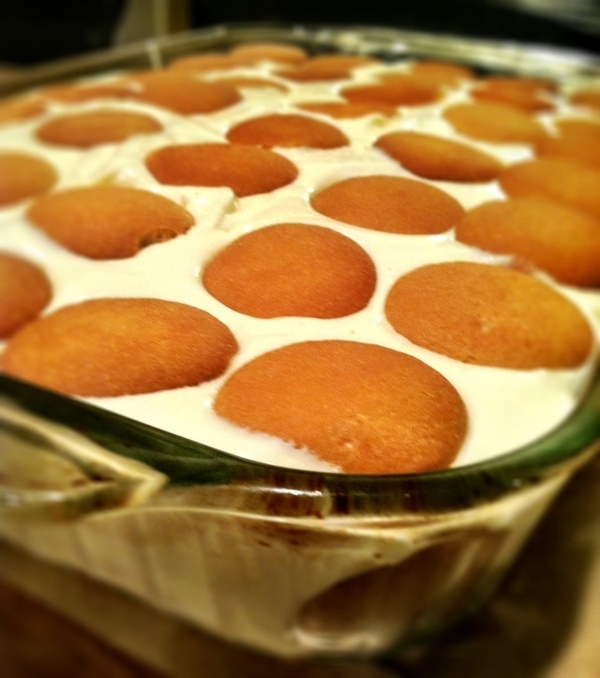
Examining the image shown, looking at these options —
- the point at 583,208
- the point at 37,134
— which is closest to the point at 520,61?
the point at 583,208

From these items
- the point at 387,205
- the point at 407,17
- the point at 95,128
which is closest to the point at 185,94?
the point at 95,128

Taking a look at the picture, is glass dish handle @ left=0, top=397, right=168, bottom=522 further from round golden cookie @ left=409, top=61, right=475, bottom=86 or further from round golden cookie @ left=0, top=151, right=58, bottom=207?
round golden cookie @ left=409, top=61, right=475, bottom=86

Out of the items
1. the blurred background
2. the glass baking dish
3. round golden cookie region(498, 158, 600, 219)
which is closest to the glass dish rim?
the glass baking dish

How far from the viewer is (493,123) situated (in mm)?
396

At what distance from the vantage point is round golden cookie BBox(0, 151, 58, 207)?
0.33 m

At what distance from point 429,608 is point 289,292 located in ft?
0.53

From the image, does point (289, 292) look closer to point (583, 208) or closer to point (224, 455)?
point (224, 455)

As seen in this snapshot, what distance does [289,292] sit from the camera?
250mm

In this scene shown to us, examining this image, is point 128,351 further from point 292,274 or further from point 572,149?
point 572,149

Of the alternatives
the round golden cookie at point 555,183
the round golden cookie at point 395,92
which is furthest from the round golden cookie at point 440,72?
the round golden cookie at point 555,183

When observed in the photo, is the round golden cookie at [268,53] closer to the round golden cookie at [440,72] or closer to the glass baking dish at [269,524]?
the round golden cookie at [440,72]

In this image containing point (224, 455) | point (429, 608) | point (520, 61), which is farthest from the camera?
point (520, 61)

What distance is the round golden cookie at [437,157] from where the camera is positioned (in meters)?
0.31

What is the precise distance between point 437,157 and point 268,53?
21 centimetres
